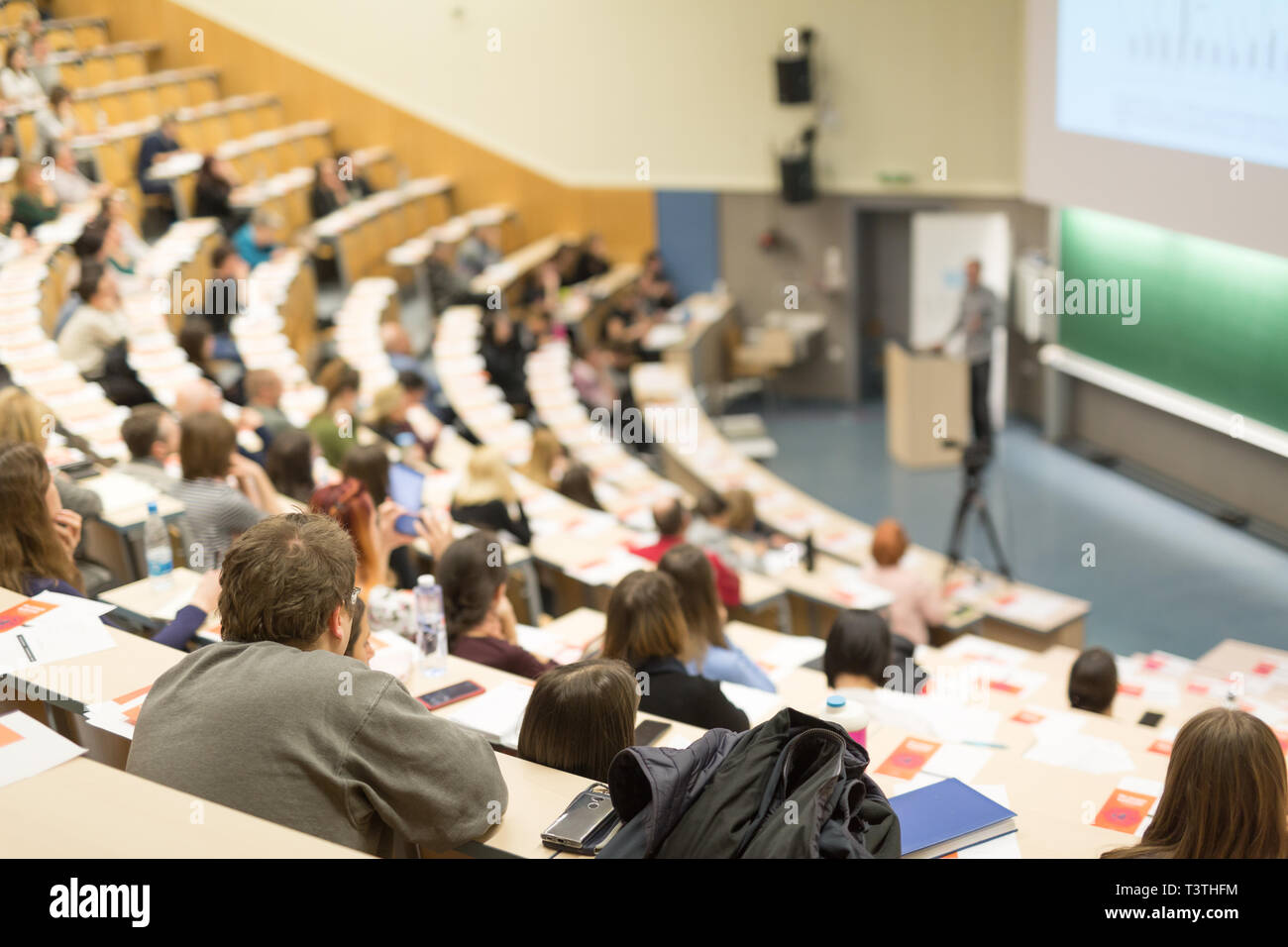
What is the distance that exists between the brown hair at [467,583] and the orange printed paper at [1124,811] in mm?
1681

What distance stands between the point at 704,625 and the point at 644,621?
0.62 metres

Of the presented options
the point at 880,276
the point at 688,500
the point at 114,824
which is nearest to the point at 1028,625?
the point at 688,500

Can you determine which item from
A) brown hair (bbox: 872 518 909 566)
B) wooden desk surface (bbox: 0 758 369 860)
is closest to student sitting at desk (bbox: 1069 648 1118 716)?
brown hair (bbox: 872 518 909 566)

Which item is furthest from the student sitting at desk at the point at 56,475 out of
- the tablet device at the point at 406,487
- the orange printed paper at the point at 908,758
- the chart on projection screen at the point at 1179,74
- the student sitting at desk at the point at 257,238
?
the chart on projection screen at the point at 1179,74

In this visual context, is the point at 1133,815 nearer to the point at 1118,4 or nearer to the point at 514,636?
the point at 514,636

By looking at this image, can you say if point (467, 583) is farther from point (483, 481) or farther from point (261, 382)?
point (261, 382)

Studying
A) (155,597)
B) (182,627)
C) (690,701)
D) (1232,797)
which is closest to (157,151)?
(155,597)

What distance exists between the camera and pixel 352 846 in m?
1.97

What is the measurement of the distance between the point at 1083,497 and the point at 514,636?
6.31 metres

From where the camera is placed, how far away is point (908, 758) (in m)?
2.93

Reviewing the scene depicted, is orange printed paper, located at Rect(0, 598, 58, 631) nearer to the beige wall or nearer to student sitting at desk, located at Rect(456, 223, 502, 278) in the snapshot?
student sitting at desk, located at Rect(456, 223, 502, 278)

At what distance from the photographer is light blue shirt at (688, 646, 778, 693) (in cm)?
376

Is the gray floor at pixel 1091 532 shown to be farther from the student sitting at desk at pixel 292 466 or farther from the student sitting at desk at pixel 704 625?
the student sitting at desk at pixel 292 466

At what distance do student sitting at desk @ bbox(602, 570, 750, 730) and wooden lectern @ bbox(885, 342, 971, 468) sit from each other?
6.70 m
